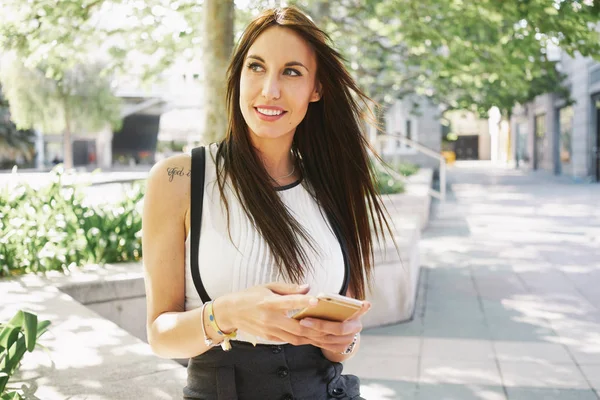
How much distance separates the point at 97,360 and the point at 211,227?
183 centimetres

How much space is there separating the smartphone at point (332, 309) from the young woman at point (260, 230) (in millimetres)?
105

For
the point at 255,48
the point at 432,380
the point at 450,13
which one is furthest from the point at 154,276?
the point at 450,13

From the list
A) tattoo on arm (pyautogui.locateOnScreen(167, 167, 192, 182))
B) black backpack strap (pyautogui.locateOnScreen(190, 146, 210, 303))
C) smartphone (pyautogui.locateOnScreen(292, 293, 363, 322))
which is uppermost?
tattoo on arm (pyautogui.locateOnScreen(167, 167, 192, 182))

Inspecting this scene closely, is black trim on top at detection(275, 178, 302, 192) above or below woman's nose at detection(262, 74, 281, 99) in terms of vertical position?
below

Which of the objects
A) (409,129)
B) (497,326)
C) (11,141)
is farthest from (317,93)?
(11,141)

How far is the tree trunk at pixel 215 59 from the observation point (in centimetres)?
719

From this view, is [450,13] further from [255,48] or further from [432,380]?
[255,48]

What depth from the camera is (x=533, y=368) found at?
5316mm

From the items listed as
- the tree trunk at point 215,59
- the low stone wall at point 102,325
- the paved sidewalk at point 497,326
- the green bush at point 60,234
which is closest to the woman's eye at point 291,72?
the low stone wall at point 102,325

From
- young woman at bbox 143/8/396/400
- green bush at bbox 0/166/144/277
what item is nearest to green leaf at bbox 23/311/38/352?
young woman at bbox 143/8/396/400

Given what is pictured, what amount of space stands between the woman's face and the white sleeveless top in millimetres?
196

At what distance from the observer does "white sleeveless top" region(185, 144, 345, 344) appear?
6.70 ft

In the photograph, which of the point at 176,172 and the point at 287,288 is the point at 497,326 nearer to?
the point at 176,172

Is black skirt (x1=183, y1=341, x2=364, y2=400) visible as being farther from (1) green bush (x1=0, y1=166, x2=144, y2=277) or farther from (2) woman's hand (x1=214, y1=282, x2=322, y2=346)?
(1) green bush (x1=0, y1=166, x2=144, y2=277)
